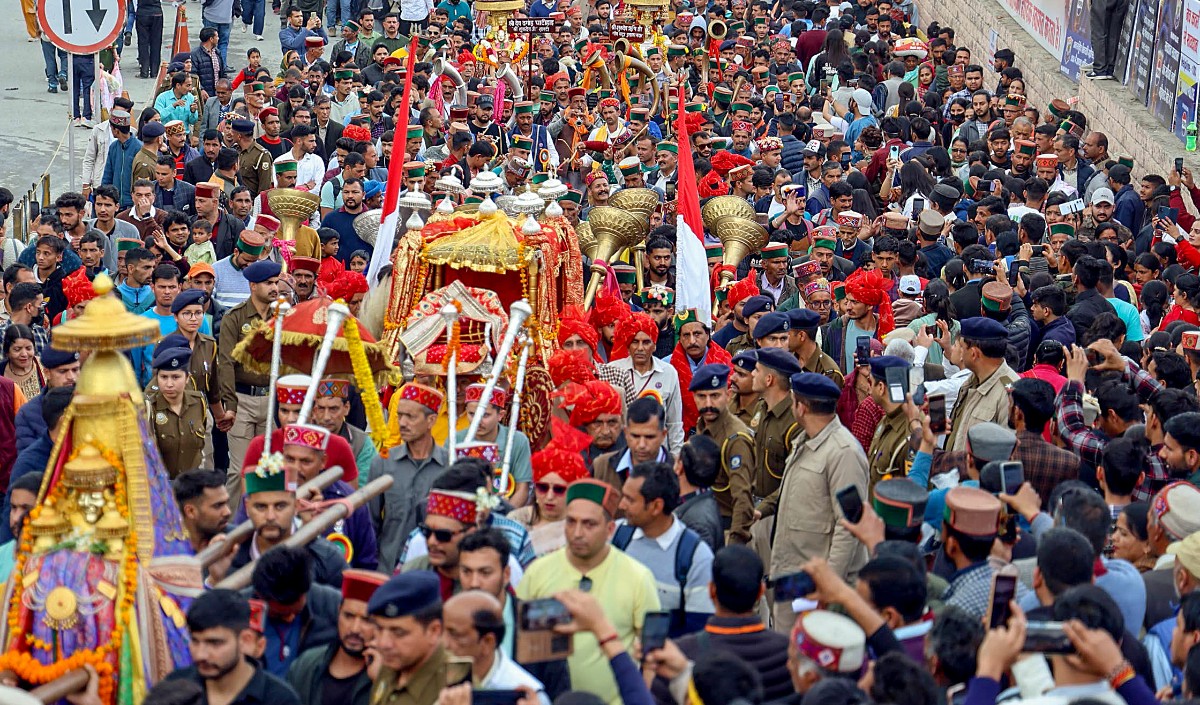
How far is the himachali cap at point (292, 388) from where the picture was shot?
7.59 metres

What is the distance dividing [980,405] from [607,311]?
2.46 metres

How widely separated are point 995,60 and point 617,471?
15.2m

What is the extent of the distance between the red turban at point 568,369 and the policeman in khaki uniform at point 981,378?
188 centimetres

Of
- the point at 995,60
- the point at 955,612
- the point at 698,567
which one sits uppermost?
the point at 955,612

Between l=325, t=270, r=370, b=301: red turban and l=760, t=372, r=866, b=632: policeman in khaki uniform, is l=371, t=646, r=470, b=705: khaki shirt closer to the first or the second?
l=760, t=372, r=866, b=632: policeman in khaki uniform

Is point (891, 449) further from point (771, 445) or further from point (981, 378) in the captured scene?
point (981, 378)

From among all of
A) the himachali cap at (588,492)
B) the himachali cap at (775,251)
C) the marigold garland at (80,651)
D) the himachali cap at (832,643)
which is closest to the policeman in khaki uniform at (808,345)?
the himachali cap at (775,251)

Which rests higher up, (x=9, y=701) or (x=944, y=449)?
(x=9, y=701)

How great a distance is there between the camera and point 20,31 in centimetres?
2319

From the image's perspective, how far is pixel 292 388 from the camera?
24.9 feet

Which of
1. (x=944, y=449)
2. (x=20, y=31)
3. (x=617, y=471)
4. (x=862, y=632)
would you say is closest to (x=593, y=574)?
(x=862, y=632)

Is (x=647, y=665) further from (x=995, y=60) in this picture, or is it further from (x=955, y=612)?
(x=995, y=60)

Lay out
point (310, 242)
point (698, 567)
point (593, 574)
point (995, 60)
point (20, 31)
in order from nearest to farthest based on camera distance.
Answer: point (593, 574) → point (698, 567) → point (310, 242) → point (995, 60) → point (20, 31)

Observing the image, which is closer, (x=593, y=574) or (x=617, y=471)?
(x=593, y=574)
